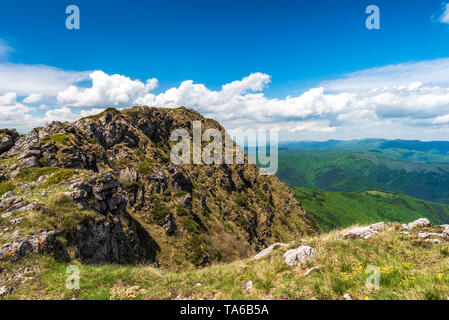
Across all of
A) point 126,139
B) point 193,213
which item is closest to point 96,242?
point 193,213

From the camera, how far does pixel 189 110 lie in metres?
112

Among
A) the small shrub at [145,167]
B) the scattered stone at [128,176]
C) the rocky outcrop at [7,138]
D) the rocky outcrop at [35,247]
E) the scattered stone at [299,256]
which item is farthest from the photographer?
the small shrub at [145,167]

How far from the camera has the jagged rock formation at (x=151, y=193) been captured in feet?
85.5

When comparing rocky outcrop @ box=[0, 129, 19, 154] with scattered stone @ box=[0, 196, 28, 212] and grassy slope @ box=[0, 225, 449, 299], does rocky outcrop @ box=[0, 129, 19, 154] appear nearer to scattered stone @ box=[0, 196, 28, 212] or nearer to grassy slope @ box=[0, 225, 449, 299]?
scattered stone @ box=[0, 196, 28, 212]

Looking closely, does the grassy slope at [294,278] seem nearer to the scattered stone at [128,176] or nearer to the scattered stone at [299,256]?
the scattered stone at [299,256]

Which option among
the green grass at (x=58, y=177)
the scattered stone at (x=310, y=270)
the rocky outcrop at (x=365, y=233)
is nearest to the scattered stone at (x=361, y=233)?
the rocky outcrop at (x=365, y=233)

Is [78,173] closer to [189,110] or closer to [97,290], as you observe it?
[97,290]

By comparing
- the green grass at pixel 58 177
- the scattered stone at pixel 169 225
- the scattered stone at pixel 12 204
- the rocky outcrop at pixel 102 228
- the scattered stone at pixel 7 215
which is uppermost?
the green grass at pixel 58 177

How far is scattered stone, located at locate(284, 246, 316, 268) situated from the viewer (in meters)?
11.1

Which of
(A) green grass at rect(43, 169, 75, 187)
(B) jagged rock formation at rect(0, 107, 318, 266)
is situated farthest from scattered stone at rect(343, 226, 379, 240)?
(A) green grass at rect(43, 169, 75, 187)

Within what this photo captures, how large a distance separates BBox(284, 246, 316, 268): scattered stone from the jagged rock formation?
53.6 ft

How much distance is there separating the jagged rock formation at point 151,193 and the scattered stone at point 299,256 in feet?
53.6

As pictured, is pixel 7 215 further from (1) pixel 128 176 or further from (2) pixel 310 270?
(1) pixel 128 176

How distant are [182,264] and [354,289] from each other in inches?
1625
